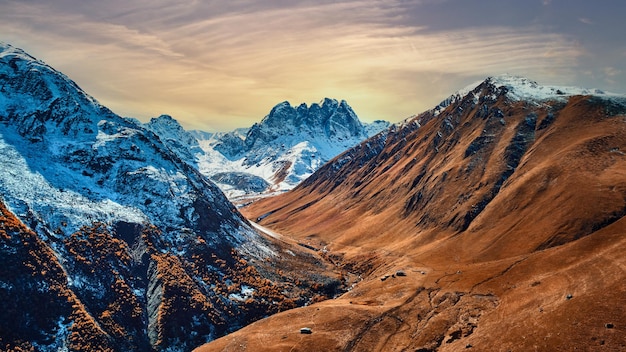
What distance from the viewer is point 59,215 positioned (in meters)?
96.0

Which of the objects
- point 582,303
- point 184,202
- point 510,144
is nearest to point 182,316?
point 184,202

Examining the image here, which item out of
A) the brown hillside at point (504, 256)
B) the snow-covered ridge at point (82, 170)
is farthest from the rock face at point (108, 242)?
the brown hillside at point (504, 256)

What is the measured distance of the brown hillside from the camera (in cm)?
6800

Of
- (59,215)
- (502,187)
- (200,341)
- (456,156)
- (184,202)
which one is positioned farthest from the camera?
(456,156)

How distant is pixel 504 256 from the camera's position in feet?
355

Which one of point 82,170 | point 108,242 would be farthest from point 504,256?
point 82,170

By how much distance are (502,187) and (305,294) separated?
8620cm

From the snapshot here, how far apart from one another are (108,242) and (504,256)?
107m

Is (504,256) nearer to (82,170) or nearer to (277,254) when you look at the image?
(277,254)

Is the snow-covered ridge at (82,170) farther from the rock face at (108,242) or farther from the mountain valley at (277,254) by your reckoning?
the mountain valley at (277,254)

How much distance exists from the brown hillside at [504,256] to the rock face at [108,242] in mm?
17074

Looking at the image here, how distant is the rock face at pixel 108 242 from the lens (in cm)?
7712

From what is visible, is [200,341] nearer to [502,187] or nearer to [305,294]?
[305,294]

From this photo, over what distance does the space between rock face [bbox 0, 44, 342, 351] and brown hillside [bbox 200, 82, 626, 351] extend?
17074 millimetres
